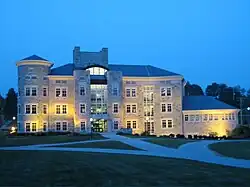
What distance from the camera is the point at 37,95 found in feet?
184

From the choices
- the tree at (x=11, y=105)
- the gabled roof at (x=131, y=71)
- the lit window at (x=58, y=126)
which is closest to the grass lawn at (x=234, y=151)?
the lit window at (x=58, y=126)

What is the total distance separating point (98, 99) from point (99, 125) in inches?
154

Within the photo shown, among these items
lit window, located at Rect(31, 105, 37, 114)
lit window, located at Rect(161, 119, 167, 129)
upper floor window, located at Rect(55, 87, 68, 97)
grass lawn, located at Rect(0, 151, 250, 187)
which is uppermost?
upper floor window, located at Rect(55, 87, 68, 97)

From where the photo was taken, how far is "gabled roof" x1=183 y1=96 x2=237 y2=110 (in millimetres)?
58469

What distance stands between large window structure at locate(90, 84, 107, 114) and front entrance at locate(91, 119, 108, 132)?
4.41 ft

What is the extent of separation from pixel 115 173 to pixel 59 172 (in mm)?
2025

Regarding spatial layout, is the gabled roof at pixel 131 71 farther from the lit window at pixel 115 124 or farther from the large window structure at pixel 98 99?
the lit window at pixel 115 124

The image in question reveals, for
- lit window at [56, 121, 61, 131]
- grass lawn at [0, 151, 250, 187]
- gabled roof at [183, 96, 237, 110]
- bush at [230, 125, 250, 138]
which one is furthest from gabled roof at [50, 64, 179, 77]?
grass lawn at [0, 151, 250, 187]

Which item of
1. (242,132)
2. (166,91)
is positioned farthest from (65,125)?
(242,132)

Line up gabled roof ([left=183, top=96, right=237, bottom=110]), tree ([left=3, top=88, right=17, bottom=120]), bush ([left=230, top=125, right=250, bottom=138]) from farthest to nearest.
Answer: tree ([left=3, top=88, right=17, bottom=120]), gabled roof ([left=183, top=96, right=237, bottom=110]), bush ([left=230, top=125, right=250, bottom=138])

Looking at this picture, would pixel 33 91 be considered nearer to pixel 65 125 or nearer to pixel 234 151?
pixel 65 125

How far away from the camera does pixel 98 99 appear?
5781 cm

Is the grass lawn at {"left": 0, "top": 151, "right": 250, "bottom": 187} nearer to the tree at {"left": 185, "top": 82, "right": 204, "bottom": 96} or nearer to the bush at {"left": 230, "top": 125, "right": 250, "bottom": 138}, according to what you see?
the bush at {"left": 230, "top": 125, "right": 250, "bottom": 138}

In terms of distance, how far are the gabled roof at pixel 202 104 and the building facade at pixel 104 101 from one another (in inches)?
5.8
